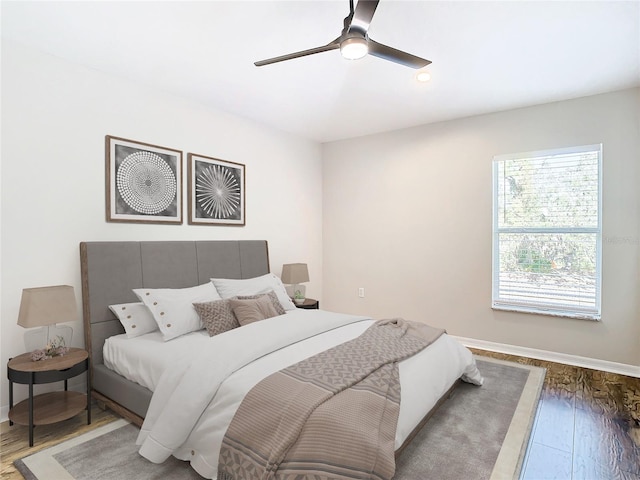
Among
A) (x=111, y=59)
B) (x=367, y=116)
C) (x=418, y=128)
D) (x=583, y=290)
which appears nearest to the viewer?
(x=111, y=59)

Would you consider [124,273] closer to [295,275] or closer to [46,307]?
[46,307]

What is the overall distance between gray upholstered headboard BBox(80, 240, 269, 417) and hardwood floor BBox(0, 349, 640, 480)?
439mm

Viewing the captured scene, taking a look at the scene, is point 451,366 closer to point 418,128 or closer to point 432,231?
point 432,231

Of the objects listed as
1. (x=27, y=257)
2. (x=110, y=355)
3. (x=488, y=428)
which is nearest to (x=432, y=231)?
(x=488, y=428)

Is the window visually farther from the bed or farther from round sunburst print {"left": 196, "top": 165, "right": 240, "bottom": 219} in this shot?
round sunburst print {"left": 196, "top": 165, "right": 240, "bottom": 219}

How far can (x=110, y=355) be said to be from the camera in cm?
272

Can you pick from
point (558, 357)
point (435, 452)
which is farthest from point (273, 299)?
point (558, 357)

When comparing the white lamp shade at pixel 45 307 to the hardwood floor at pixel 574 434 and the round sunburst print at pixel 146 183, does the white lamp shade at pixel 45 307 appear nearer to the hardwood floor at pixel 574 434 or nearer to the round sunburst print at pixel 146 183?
the hardwood floor at pixel 574 434

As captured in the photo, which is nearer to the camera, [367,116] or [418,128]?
[367,116]

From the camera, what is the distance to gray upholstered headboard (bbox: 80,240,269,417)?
9.13 feet

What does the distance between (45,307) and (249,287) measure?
1.60 metres

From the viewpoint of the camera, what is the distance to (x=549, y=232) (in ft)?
12.5

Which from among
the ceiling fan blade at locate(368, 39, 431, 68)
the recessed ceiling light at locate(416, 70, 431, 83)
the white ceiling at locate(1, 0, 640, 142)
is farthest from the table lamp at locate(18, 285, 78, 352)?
the recessed ceiling light at locate(416, 70, 431, 83)

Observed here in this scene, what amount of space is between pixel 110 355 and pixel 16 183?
1.38m
